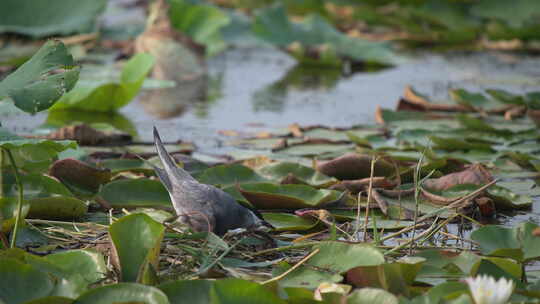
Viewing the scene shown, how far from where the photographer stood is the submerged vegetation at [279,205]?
4.93 feet

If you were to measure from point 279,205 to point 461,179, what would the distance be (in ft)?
1.76

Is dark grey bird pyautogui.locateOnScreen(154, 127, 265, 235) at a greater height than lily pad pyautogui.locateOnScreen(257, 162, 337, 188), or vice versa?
dark grey bird pyautogui.locateOnScreen(154, 127, 265, 235)

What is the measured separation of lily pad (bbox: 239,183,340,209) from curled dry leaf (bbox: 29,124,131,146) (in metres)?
0.91

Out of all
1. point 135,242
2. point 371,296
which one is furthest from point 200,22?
point 371,296

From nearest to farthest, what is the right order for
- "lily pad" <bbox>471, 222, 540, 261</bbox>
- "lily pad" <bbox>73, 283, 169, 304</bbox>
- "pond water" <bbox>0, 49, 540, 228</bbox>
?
"lily pad" <bbox>73, 283, 169, 304</bbox> < "lily pad" <bbox>471, 222, 540, 261</bbox> < "pond water" <bbox>0, 49, 540, 228</bbox>

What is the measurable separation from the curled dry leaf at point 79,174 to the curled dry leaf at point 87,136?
55 cm

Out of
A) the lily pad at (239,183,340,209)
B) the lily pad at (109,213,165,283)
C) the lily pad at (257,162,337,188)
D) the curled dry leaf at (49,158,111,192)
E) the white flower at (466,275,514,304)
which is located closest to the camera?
the white flower at (466,275,514,304)

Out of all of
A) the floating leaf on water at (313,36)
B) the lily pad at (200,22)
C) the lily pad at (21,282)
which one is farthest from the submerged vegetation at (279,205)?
the floating leaf on water at (313,36)

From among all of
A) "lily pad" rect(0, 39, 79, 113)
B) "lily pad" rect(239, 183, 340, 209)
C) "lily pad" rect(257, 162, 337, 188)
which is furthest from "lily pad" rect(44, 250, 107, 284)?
"lily pad" rect(257, 162, 337, 188)

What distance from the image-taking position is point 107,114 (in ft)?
12.2

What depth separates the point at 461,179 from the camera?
2.38m

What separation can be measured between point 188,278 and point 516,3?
5.08m

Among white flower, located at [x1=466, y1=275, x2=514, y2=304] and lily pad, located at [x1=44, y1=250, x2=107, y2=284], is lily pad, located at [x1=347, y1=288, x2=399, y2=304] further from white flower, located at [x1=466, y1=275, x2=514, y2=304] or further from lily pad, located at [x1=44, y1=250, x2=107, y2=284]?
lily pad, located at [x1=44, y1=250, x2=107, y2=284]

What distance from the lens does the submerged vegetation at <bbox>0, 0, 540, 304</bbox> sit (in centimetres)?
150
